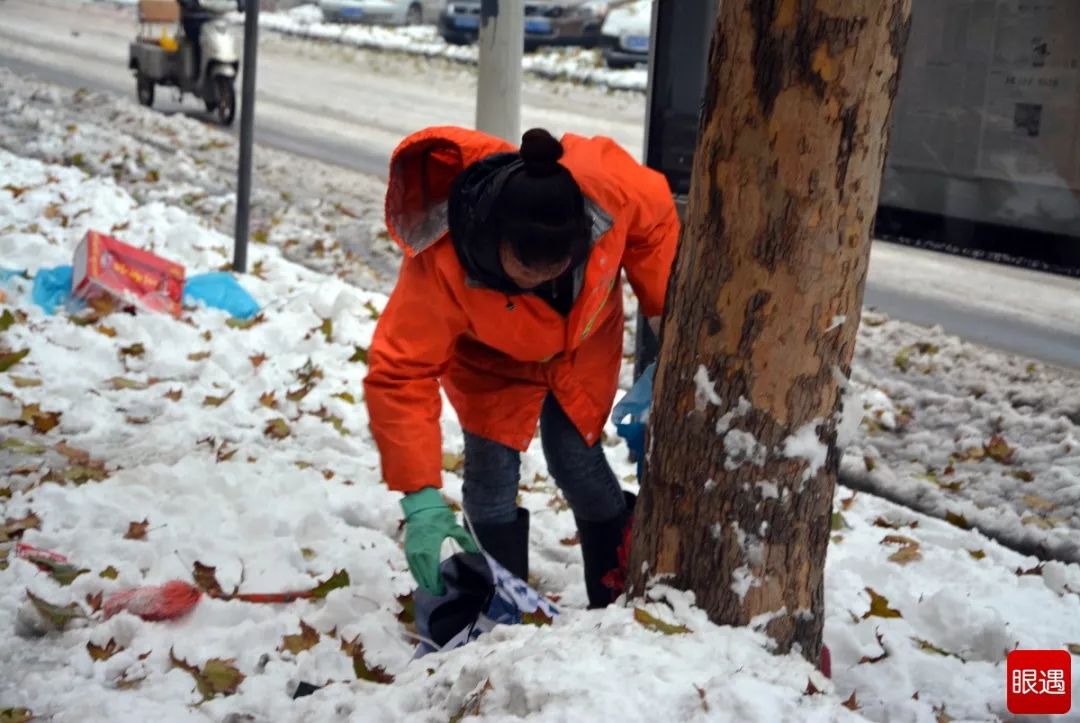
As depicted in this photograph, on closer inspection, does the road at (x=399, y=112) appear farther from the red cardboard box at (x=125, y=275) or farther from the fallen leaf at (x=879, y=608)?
the red cardboard box at (x=125, y=275)

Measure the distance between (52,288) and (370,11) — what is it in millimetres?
15816

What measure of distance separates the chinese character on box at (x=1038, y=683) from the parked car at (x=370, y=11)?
1879 cm

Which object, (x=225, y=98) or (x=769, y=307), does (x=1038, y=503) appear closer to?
(x=769, y=307)

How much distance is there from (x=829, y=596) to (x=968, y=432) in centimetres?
178

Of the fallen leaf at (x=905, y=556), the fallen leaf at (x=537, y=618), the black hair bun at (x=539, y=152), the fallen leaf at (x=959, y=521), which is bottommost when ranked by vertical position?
the fallen leaf at (x=905, y=556)

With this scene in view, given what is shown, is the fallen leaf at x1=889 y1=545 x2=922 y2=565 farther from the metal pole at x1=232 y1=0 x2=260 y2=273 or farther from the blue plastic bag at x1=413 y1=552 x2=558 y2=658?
the metal pole at x1=232 y1=0 x2=260 y2=273

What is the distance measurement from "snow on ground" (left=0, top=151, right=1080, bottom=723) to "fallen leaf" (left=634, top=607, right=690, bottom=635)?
0.08ft

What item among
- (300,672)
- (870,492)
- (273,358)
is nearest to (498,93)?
(273,358)

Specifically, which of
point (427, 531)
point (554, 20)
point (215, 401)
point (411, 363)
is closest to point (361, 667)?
point (427, 531)

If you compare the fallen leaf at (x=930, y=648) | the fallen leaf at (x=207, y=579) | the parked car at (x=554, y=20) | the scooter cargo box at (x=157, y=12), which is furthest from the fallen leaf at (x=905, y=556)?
the parked car at (x=554, y=20)

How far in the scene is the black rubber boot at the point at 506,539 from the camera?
10.8ft

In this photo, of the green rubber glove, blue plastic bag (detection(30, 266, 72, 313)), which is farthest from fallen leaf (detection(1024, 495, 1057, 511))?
blue plastic bag (detection(30, 266, 72, 313))

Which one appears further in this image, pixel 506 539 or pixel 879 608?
pixel 879 608

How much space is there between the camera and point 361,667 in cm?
313
